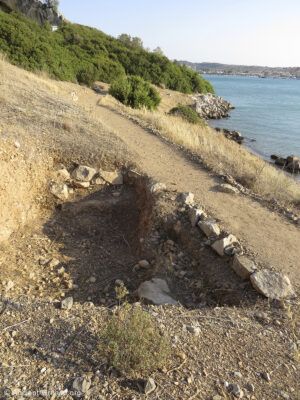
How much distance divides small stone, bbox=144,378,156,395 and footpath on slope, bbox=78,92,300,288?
258 centimetres

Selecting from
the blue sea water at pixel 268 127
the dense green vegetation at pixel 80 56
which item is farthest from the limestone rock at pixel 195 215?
the dense green vegetation at pixel 80 56

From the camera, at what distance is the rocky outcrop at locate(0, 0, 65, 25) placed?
24438 mm

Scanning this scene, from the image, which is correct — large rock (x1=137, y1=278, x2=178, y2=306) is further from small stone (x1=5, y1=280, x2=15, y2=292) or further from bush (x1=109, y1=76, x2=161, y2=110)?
bush (x1=109, y1=76, x2=161, y2=110)

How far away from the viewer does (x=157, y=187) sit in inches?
238

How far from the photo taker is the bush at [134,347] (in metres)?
2.48

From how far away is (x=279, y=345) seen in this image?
319 cm

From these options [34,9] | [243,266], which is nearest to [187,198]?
[243,266]

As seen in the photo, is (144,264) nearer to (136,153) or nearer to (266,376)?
(266,376)

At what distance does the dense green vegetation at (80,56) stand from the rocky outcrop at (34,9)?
54.8 inches

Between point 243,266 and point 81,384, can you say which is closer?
point 81,384

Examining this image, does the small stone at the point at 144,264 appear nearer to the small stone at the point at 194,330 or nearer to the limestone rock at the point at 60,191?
the small stone at the point at 194,330

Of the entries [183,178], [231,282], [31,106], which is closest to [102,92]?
[31,106]

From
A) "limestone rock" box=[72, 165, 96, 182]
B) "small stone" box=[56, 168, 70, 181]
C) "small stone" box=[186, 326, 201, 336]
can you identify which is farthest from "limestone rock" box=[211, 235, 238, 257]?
"small stone" box=[56, 168, 70, 181]

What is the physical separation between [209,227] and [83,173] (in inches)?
122
